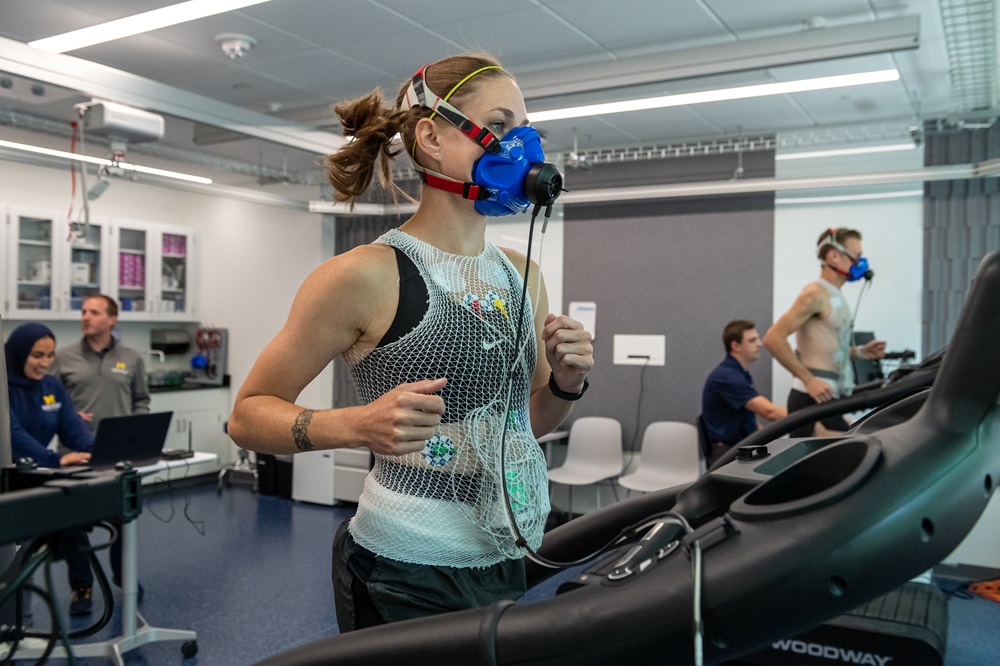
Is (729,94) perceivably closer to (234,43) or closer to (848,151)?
(848,151)

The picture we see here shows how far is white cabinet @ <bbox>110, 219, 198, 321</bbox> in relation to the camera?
23.8ft

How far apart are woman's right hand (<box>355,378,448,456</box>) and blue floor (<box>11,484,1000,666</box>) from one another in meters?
2.73

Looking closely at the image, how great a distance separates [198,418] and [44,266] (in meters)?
1.87

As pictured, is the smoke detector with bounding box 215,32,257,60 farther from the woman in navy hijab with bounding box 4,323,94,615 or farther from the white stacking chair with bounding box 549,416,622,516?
the white stacking chair with bounding box 549,416,622,516

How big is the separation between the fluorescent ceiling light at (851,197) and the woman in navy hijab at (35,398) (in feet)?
15.6

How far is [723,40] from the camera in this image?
4316 millimetres

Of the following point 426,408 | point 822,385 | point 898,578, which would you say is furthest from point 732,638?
point 822,385

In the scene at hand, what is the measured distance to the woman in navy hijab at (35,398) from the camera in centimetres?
390

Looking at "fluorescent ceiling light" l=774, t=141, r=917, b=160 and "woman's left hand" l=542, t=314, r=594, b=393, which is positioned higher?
"fluorescent ceiling light" l=774, t=141, r=917, b=160

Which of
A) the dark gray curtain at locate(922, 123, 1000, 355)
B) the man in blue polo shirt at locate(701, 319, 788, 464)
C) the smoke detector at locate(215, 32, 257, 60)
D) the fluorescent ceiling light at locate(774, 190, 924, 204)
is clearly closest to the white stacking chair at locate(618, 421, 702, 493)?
the man in blue polo shirt at locate(701, 319, 788, 464)

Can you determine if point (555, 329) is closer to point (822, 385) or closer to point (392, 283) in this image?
point (392, 283)

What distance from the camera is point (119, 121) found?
4.12 meters

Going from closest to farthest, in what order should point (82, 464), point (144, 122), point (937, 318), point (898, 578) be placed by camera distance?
point (898, 578) < point (82, 464) < point (144, 122) < point (937, 318)

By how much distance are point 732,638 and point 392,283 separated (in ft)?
2.22
